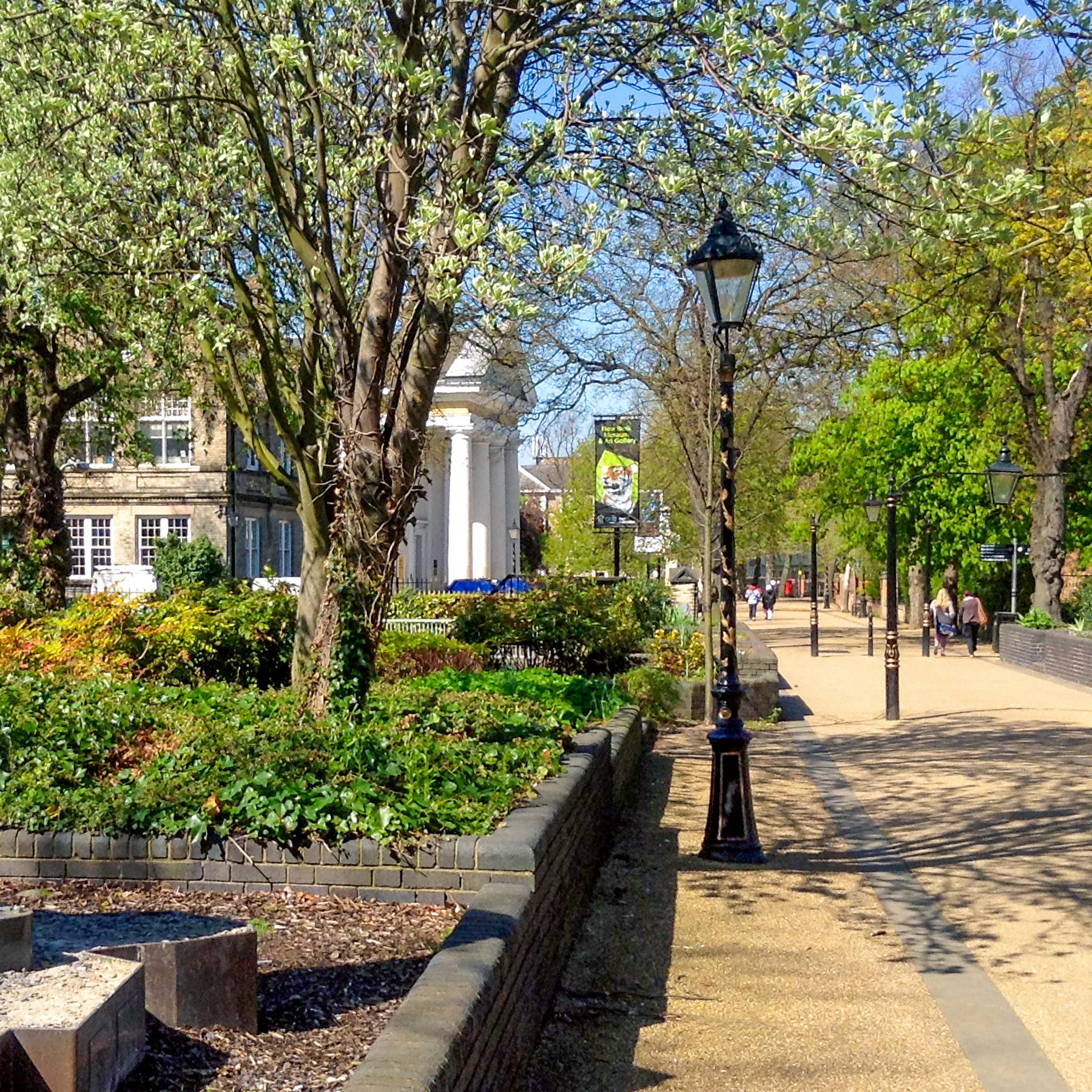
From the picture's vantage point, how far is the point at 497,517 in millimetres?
61625

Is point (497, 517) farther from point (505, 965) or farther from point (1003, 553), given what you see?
point (505, 965)

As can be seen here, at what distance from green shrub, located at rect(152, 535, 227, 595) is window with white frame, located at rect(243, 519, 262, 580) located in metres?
6.14

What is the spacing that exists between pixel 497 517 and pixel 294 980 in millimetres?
56689

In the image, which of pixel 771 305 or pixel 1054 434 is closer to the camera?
pixel 771 305

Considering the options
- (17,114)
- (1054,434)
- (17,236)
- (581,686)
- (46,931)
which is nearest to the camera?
(46,931)

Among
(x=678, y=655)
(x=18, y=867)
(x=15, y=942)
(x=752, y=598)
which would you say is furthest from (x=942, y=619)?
(x=15, y=942)

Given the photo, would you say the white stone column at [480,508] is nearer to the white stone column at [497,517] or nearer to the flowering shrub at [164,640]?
the white stone column at [497,517]

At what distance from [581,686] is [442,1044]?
9.49m

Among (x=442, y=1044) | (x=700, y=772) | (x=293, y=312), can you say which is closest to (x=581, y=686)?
(x=700, y=772)

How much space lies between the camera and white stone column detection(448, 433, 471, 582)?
178 ft

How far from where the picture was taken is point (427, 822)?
6.37m

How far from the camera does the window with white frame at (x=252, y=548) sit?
48969mm

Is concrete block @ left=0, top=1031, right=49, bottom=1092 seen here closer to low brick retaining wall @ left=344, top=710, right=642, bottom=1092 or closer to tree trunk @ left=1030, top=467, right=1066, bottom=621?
low brick retaining wall @ left=344, top=710, right=642, bottom=1092

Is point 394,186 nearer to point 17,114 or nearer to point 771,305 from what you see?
point 17,114
